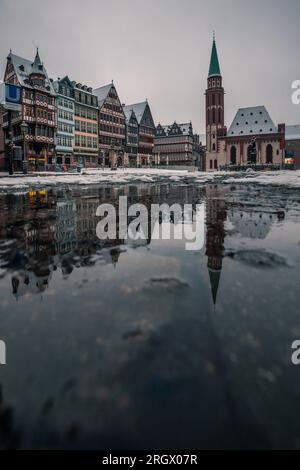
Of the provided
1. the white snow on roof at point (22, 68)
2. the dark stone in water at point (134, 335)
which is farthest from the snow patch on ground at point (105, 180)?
the white snow on roof at point (22, 68)

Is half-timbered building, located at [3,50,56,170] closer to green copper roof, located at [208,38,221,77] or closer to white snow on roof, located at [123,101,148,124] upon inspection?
white snow on roof, located at [123,101,148,124]

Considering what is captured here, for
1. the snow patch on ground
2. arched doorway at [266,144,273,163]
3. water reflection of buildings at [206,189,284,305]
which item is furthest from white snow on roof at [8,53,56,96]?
arched doorway at [266,144,273,163]

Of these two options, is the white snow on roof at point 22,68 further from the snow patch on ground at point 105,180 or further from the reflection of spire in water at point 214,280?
the reflection of spire in water at point 214,280

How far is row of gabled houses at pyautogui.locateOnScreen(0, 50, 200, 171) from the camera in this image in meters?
44.5

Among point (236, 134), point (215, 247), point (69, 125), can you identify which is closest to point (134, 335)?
point (215, 247)

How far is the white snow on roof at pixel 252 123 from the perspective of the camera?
84069 millimetres

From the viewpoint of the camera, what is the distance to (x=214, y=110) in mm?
89812

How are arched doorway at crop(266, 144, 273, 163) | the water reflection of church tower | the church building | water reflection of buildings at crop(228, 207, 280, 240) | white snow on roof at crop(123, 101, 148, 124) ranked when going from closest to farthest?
1. the water reflection of church tower
2. water reflection of buildings at crop(228, 207, 280, 240)
3. white snow on roof at crop(123, 101, 148, 124)
4. the church building
5. arched doorway at crop(266, 144, 273, 163)

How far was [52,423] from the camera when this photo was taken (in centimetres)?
127

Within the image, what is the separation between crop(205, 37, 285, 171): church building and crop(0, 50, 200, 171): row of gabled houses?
20092 mm

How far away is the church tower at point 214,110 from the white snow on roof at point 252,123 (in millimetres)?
3886

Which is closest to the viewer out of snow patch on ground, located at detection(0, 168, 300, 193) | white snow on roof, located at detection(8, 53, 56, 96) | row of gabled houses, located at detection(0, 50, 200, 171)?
snow patch on ground, located at detection(0, 168, 300, 193)

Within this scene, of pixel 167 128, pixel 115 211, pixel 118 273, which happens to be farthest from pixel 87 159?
pixel 118 273

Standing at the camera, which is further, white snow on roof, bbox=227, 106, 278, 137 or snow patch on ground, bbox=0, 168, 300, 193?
white snow on roof, bbox=227, 106, 278, 137
